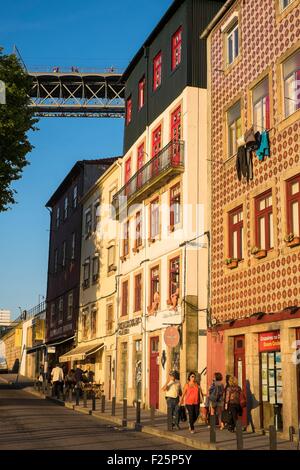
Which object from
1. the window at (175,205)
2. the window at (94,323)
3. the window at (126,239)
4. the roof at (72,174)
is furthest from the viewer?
the roof at (72,174)

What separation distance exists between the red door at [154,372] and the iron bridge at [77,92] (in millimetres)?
28642

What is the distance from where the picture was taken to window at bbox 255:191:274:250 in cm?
1847

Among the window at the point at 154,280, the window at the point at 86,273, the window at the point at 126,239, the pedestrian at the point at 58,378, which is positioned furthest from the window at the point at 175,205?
the window at the point at 86,273

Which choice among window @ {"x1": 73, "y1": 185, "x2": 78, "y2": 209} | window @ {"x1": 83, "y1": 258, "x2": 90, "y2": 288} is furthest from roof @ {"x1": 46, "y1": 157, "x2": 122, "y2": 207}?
window @ {"x1": 83, "y1": 258, "x2": 90, "y2": 288}

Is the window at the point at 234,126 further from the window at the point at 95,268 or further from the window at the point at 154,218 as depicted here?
the window at the point at 95,268

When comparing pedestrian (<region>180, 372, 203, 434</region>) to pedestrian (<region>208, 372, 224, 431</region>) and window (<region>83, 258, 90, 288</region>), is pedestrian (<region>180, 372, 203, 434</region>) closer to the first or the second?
pedestrian (<region>208, 372, 224, 431</region>)

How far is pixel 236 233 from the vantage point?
20.7m

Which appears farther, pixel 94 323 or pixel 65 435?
pixel 94 323

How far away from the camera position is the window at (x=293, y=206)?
17.0 metres

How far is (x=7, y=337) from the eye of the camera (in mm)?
85812

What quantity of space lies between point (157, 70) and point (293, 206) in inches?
561

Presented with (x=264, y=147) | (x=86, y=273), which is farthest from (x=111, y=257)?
(x=264, y=147)

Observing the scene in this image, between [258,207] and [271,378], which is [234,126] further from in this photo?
[271,378]
